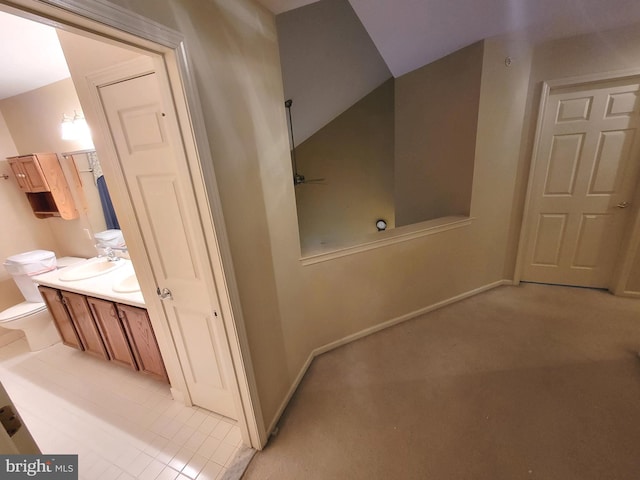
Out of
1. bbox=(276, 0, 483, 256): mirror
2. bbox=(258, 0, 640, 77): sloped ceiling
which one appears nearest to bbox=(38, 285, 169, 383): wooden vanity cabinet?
bbox=(276, 0, 483, 256): mirror

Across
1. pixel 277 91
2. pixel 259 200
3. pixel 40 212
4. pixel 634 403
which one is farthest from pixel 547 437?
pixel 40 212

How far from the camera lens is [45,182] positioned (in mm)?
2365

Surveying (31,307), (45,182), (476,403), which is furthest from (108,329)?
(476,403)

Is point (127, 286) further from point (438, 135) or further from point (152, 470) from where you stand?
point (438, 135)

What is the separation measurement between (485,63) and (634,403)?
2.53m

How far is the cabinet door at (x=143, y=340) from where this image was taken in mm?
1755

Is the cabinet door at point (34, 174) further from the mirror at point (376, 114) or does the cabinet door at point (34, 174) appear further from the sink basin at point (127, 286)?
the mirror at point (376, 114)

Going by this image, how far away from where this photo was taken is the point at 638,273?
2459mm

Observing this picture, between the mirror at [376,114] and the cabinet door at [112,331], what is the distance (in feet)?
4.56

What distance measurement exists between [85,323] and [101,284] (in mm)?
403

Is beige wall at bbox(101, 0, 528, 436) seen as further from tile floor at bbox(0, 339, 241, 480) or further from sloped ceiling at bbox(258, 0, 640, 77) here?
tile floor at bbox(0, 339, 241, 480)

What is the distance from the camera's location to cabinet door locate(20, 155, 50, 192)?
2326 mm

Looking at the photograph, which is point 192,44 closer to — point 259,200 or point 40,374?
point 259,200

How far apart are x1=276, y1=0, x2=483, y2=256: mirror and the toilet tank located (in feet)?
7.59
